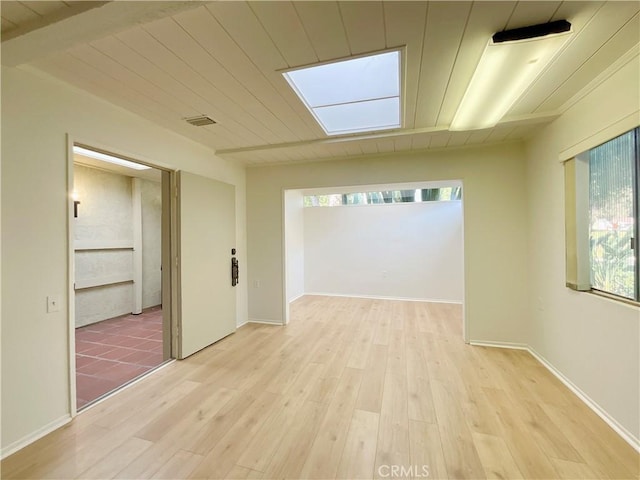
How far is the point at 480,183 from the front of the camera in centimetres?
336

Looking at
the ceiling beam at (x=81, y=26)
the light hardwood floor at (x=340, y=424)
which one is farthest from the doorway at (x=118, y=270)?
the ceiling beam at (x=81, y=26)

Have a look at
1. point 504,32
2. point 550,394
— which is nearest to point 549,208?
point 550,394

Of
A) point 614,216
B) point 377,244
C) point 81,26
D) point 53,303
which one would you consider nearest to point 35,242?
point 53,303

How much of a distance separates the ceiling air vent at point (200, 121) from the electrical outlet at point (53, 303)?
72.4 inches

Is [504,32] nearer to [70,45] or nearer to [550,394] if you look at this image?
[70,45]

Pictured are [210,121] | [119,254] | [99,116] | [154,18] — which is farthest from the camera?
[119,254]

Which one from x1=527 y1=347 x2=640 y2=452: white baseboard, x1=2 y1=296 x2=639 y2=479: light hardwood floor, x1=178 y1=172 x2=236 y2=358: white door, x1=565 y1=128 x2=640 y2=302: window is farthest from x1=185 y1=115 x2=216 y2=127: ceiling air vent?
x1=527 y1=347 x2=640 y2=452: white baseboard

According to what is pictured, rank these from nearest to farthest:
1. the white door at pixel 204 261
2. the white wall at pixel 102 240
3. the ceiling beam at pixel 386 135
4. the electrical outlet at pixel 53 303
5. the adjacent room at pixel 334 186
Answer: the adjacent room at pixel 334 186
the electrical outlet at pixel 53 303
the ceiling beam at pixel 386 135
the white door at pixel 204 261
the white wall at pixel 102 240

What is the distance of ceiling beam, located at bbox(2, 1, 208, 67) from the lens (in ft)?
3.99

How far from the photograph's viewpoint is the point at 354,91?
2.18 metres

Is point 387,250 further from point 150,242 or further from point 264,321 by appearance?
point 150,242

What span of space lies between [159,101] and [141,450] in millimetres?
2583

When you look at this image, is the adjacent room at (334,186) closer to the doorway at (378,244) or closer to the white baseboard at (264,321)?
the white baseboard at (264,321)

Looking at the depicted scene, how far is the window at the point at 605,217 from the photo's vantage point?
5.86 feet
